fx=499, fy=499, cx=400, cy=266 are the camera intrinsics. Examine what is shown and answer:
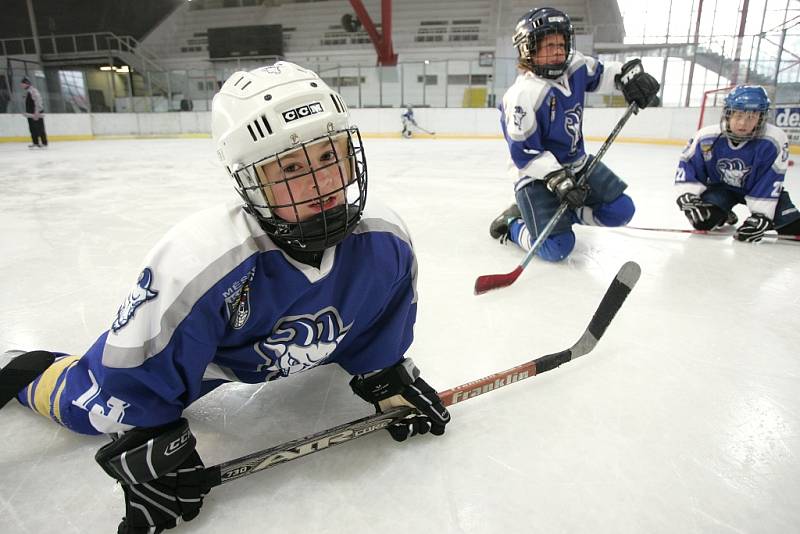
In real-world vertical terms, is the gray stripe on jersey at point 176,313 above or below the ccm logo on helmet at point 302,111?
below

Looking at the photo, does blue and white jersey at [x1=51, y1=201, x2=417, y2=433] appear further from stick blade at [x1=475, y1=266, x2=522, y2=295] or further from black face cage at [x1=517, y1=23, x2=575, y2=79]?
black face cage at [x1=517, y1=23, x2=575, y2=79]

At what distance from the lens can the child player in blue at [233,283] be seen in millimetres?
802

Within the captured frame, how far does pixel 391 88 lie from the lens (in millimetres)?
11844

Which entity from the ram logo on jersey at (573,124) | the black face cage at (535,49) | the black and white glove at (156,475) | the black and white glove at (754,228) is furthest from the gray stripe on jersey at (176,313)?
the black and white glove at (754,228)

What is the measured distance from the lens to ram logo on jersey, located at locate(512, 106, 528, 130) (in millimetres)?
2318

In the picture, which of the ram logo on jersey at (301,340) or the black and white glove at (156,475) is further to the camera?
the ram logo on jersey at (301,340)

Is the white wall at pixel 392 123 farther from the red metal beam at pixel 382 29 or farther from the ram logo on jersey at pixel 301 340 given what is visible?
the ram logo on jersey at pixel 301 340

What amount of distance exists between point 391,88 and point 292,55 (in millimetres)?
5933

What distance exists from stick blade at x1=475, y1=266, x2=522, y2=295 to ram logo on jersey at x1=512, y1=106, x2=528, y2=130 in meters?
0.74

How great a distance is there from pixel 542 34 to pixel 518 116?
36cm

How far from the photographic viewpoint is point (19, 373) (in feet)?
3.76

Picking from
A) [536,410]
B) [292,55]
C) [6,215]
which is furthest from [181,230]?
[292,55]

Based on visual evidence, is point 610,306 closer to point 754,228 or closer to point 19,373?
point 19,373

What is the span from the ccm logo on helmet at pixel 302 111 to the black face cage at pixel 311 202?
44 millimetres
